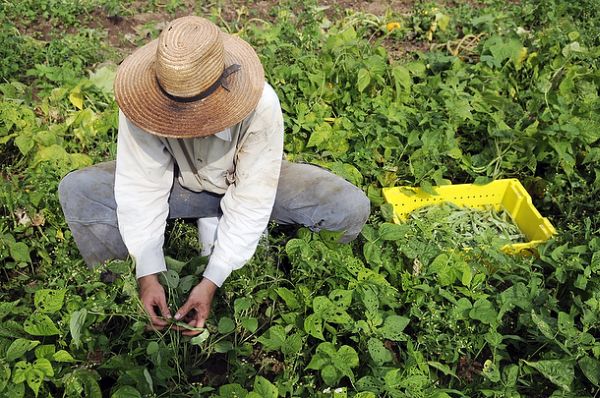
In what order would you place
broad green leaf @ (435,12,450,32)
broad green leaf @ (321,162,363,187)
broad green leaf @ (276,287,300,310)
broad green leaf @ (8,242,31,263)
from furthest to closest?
broad green leaf @ (435,12,450,32) → broad green leaf @ (321,162,363,187) → broad green leaf @ (8,242,31,263) → broad green leaf @ (276,287,300,310)

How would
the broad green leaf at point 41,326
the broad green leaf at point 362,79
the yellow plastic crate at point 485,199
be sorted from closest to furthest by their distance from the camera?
1. the broad green leaf at point 41,326
2. the yellow plastic crate at point 485,199
3. the broad green leaf at point 362,79

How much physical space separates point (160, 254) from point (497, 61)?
2.82m

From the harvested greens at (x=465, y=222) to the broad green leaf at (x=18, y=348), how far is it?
2040 millimetres

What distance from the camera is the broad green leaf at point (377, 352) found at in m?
2.58

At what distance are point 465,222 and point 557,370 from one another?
A: 4.41ft

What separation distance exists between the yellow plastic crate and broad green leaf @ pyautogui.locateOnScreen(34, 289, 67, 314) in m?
1.89

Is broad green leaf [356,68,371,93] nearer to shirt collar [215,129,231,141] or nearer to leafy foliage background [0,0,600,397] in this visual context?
leafy foliage background [0,0,600,397]

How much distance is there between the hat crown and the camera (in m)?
2.19

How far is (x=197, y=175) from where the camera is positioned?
2955mm

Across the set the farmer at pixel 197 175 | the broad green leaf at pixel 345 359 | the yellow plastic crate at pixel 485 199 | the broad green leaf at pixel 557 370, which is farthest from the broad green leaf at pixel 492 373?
the yellow plastic crate at pixel 485 199

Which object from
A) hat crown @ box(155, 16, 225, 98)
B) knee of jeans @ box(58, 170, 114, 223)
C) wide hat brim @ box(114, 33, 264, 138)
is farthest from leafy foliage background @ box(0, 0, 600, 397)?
hat crown @ box(155, 16, 225, 98)

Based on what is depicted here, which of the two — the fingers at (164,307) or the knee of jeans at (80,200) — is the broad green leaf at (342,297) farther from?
the knee of jeans at (80,200)

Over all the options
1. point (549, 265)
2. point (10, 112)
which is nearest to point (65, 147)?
point (10, 112)

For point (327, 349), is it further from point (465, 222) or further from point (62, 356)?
point (465, 222)
